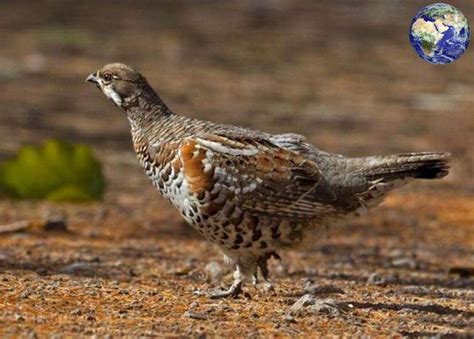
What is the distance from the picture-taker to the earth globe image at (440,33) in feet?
23.3

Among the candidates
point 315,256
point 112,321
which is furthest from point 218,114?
point 112,321

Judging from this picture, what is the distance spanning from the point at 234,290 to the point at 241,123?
8.58 meters

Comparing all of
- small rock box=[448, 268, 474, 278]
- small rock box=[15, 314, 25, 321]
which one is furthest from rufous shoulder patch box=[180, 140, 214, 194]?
small rock box=[448, 268, 474, 278]

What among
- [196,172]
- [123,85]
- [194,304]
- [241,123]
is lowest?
[194,304]

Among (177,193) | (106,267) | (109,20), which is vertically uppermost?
(109,20)

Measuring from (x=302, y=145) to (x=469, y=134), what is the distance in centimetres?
895

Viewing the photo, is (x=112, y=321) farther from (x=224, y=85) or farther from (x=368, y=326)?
(x=224, y=85)

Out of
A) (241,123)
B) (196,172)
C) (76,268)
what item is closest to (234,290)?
(196,172)

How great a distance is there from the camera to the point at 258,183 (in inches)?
281

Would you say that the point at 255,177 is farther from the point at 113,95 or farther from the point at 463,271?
the point at 463,271

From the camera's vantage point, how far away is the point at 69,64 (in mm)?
19172

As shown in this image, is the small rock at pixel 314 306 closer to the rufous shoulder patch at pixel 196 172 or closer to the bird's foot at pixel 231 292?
the bird's foot at pixel 231 292

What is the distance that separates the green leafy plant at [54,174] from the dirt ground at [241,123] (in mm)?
116

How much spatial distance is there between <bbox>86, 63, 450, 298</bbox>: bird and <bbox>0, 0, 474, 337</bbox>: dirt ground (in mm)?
280
